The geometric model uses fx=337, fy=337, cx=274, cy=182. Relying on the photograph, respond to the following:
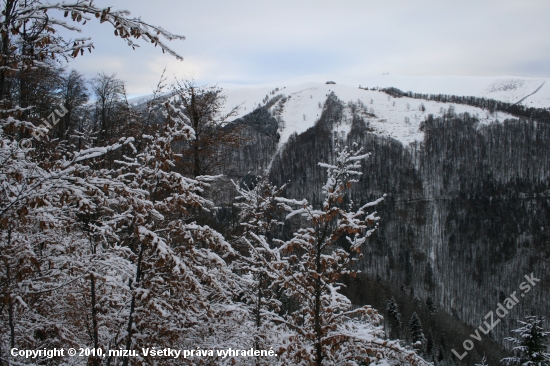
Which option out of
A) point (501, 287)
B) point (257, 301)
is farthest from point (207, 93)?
point (501, 287)

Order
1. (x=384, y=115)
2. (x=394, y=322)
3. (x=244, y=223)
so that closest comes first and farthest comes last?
(x=244, y=223) < (x=394, y=322) < (x=384, y=115)

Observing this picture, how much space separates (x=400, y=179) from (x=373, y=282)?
72279mm

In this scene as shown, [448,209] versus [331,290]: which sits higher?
[331,290]

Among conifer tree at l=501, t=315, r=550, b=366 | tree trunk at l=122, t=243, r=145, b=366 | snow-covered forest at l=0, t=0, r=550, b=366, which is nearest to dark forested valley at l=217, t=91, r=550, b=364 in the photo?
snow-covered forest at l=0, t=0, r=550, b=366

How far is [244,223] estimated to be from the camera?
9133 millimetres

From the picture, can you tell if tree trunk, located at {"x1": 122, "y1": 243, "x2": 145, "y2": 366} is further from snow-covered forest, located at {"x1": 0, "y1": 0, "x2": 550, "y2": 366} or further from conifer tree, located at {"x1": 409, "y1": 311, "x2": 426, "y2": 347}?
conifer tree, located at {"x1": 409, "y1": 311, "x2": 426, "y2": 347}

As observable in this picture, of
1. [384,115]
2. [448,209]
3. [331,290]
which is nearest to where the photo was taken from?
[331,290]

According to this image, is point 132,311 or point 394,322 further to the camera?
point 394,322

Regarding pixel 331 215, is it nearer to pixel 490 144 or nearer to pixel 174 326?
pixel 174 326

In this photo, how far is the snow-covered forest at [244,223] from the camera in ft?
12.0

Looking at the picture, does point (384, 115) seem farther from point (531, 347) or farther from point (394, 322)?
point (531, 347)

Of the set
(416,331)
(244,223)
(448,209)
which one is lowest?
(416,331)

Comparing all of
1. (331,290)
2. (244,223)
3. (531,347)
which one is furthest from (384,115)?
(331,290)

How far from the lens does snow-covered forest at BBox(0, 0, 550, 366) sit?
12.0 ft
